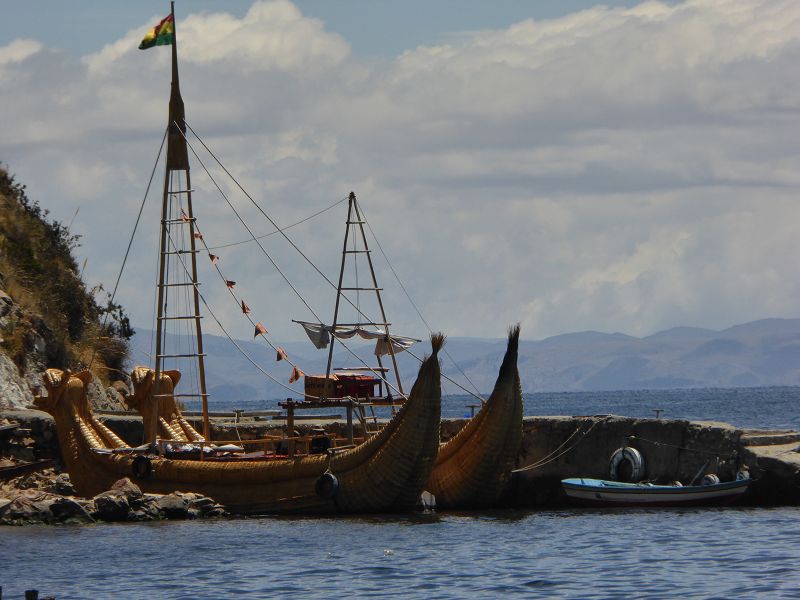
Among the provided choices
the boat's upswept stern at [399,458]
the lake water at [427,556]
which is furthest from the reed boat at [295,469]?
the lake water at [427,556]

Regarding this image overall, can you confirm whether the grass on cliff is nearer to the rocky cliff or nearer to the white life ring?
the rocky cliff

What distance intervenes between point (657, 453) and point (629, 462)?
674 mm

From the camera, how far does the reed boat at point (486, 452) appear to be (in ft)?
115

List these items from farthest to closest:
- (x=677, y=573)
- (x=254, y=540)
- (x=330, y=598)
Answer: (x=254, y=540), (x=677, y=573), (x=330, y=598)

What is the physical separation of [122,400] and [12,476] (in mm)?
15462

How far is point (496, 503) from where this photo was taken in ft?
119

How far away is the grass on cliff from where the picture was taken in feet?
155

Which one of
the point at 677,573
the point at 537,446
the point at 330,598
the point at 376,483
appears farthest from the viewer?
the point at 537,446

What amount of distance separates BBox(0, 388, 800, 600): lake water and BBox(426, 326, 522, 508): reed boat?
2.89ft

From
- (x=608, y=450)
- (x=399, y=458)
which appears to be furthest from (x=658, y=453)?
(x=399, y=458)

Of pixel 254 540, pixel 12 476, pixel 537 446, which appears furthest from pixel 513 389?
pixel 12 476

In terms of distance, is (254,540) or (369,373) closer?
(254,540)

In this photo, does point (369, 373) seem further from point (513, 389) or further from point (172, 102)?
point (172, 102)

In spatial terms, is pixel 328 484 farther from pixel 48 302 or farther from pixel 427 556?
pixel 48 302
